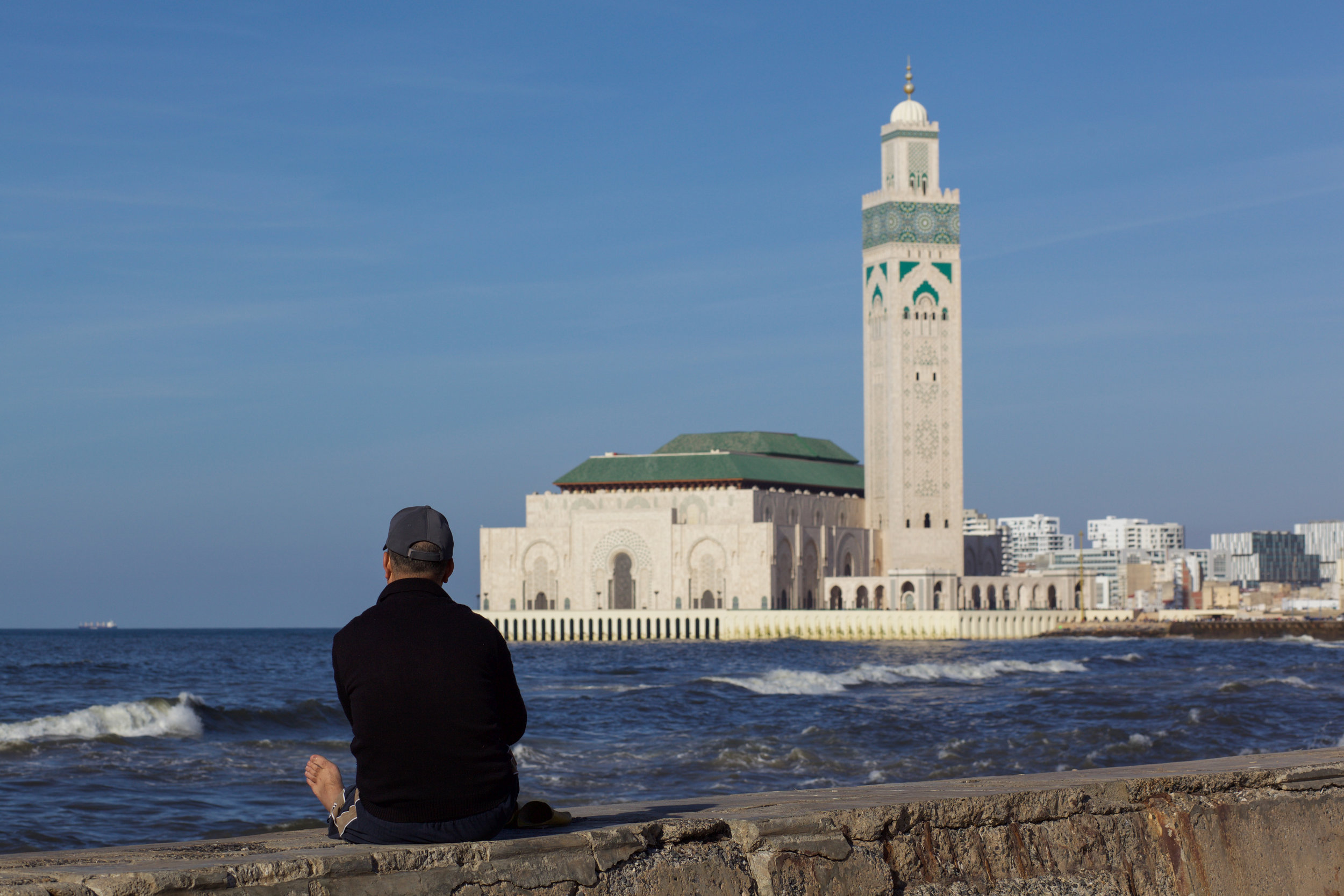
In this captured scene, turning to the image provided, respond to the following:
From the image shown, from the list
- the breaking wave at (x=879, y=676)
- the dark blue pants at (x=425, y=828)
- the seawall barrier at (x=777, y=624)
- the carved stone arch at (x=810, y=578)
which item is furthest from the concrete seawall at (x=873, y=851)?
the carved stone arch at (x=810, y=578)

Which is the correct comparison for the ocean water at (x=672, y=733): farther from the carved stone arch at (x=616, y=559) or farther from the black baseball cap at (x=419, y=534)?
the carved stone arch at (x=616, y=559)

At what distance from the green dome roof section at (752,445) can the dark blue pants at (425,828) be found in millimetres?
112208

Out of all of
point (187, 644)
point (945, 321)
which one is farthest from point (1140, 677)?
point (187, 644)

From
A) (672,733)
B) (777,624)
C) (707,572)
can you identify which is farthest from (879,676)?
(707,572)

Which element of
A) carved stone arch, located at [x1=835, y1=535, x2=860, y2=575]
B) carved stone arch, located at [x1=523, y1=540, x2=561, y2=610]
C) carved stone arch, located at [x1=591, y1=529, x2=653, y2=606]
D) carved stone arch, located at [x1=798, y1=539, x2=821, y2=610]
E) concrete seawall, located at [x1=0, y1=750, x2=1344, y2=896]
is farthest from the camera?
carved stone arch, located at [x1=523, y1=540, x2=561, y2=610]

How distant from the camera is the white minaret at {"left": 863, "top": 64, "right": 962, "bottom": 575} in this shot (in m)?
107

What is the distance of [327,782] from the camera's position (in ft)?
19.1

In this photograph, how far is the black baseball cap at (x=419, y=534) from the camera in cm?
561

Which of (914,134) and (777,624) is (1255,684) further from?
(914,134)

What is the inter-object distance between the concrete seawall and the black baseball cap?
107cm

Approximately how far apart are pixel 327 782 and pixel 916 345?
10296cm

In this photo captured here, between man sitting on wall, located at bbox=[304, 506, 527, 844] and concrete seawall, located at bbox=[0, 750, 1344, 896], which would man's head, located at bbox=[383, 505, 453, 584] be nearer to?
man sitting on wall, located at bbox=[304, 506, 527, 844]

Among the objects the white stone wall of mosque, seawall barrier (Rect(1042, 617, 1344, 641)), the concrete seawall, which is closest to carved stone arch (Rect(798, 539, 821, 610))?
the white stone wall of mosque

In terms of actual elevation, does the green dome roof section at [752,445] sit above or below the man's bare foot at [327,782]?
above
